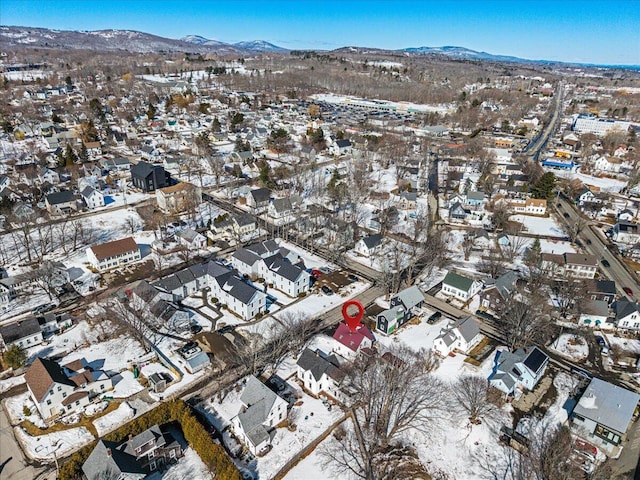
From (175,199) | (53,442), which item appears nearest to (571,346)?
(53,442)

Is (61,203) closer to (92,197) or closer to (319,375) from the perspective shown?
(92,197)

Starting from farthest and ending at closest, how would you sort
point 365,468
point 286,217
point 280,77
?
point 280,77 < point 286,217 < point 365,468

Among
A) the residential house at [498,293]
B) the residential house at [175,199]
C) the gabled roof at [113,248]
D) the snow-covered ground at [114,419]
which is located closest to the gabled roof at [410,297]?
the residential house at [498,293]

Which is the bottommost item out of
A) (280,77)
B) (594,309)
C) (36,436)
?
(36,436)

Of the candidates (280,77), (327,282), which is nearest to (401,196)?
(327,282)

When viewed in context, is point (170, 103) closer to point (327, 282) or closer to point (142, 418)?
point (327, 282)

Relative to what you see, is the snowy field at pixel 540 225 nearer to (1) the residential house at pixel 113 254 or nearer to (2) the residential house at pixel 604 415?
(2) the residential house at pixel 604 415

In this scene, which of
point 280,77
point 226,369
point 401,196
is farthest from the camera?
point 280,77

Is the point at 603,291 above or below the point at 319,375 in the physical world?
above
